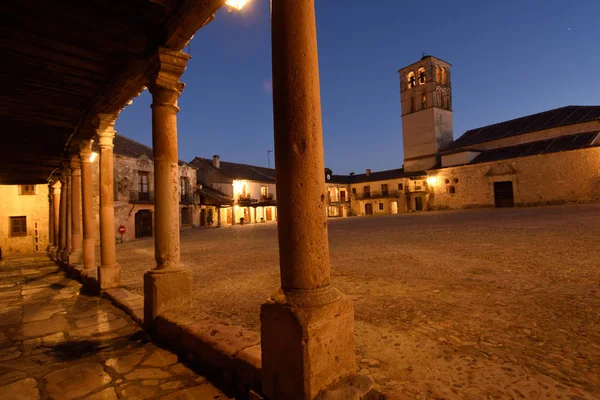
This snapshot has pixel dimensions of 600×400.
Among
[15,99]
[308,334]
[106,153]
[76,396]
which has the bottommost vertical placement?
[76,396]

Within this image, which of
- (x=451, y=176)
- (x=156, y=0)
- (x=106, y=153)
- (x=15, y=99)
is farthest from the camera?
(x=451, y=176)

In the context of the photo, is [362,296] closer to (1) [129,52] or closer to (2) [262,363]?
(2) [262,363]

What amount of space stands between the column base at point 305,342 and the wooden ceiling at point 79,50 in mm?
2654

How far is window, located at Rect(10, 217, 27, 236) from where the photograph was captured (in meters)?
16.9

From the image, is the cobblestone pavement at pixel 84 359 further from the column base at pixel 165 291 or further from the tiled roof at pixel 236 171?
the tiled roof at pixel 236 171

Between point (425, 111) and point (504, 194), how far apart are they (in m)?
13.9

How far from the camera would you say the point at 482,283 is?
4074 millimetres

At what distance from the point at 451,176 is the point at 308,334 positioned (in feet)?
109

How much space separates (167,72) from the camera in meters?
3.44

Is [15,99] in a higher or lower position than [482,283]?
higher

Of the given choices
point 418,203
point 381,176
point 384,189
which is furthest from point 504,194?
point 381,176

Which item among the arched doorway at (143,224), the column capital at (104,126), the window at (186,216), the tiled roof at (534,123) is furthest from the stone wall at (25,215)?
the tiled roof at (534,123)

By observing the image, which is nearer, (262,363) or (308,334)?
(308,334)

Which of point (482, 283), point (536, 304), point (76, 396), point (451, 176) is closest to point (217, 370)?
point (76, 396)
